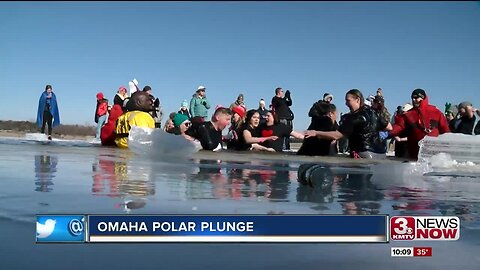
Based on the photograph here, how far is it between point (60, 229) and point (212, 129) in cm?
482

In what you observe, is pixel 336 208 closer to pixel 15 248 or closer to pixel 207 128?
pixel 15 248

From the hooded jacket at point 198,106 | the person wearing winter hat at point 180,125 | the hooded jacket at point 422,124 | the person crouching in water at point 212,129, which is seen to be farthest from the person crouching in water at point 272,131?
the hooded jacket at point 198,106

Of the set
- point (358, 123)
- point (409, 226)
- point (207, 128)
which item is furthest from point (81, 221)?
A: point (207, 128)

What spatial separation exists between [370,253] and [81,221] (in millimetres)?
846

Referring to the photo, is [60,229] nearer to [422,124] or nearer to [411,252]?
[411,252]

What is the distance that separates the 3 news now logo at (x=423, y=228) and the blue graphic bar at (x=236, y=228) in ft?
0.13

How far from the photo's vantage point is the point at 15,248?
140cm

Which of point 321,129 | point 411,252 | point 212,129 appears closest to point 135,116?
point 212,129

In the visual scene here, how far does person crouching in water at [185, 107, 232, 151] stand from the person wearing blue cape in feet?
18.6

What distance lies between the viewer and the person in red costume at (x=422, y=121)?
5793mm

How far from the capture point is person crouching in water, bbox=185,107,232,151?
618cm

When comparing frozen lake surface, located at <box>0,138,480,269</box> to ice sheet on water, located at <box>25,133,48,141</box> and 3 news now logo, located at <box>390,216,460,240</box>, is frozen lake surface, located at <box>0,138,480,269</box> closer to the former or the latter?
3 news now logo, located at <box>390,216,460,240</box>

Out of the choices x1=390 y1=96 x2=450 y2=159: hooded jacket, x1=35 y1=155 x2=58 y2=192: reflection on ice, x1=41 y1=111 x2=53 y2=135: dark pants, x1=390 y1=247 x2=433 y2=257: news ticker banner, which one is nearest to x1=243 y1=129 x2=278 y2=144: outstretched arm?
x1=390 y1=96 x2=450 y2=159: hooded jacket

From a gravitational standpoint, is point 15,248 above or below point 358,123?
below
